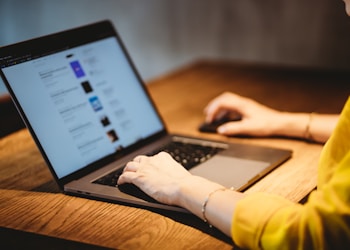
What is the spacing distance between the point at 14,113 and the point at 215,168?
113cm

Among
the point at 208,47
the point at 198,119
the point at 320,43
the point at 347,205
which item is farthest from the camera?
the point at 208,47

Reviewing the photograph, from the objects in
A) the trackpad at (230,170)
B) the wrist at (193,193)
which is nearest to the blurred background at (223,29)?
the trackpad at (230,170)

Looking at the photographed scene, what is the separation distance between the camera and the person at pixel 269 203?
0.85 m

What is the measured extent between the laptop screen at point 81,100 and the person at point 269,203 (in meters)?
0.16

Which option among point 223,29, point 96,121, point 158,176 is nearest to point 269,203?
point 158,176

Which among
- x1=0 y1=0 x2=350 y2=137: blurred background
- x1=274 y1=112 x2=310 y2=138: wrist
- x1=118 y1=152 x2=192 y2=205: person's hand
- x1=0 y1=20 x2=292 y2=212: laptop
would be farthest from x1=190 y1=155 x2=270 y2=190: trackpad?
x1=0 y1=0 x2=350 y2=137: blurred background

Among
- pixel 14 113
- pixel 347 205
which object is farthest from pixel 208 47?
pixel 347 205

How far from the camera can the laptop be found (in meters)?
1.14

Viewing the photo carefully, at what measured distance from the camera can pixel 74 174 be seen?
118 centimetres

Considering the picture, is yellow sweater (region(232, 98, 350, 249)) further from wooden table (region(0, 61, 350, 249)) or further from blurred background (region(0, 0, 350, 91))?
blurred background (region(0, 0, 350, 91))

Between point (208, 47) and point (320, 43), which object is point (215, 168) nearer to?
point (320, 43)

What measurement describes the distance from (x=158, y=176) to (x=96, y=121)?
0.29 metres

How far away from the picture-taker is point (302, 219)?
862 millimetres

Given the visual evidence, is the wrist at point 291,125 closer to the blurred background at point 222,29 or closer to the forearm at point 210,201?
the forearm at point 210,201
